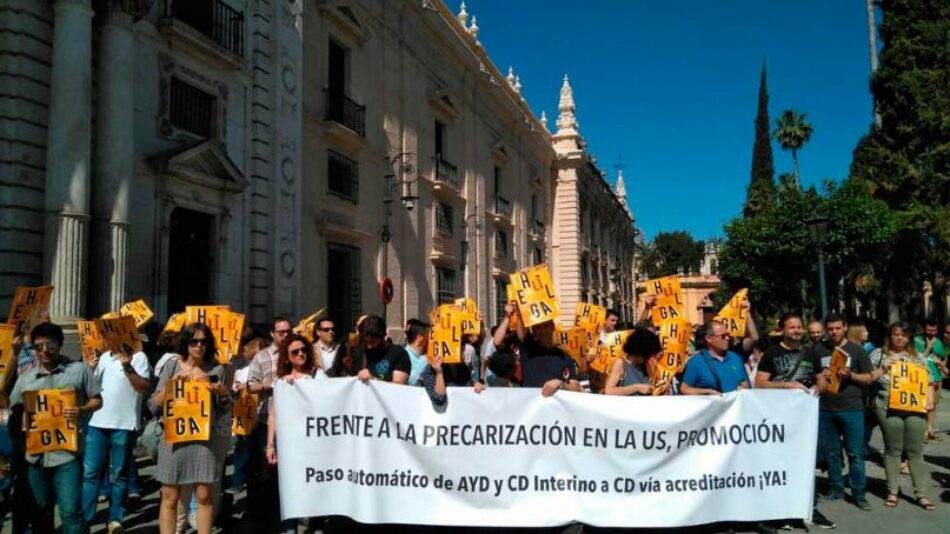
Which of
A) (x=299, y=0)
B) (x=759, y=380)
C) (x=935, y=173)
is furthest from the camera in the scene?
(x=935, y=173)

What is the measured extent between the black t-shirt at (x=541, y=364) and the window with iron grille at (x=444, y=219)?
54.6 feet

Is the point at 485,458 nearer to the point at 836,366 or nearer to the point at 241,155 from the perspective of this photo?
the point at 836,366

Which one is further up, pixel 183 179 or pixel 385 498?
pixel 183 179

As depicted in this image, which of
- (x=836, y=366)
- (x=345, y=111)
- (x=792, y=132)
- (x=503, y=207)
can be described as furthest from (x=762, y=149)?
(x=836, y=366)

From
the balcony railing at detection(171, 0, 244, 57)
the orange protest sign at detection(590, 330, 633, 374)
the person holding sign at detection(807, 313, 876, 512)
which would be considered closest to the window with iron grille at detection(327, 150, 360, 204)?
the balcony railing at detection(171, 0, 244, 57)

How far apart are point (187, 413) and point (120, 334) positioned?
1236 mm

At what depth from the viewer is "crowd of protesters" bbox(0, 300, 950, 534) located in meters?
5.02

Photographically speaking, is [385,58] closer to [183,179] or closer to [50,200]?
[183,179]

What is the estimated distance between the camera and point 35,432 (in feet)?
16.0

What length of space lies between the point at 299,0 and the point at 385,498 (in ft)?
39.6

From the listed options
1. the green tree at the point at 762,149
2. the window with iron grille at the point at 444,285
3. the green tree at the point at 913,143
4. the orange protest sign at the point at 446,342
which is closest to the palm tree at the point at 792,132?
the green tree at the point at 762,149

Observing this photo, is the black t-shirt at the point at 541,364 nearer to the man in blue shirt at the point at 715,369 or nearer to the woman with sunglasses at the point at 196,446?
the man in blue shirt at the point at 715,369

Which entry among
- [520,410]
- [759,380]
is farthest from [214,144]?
[759,380]

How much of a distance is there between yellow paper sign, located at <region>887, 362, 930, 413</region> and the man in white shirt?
21.8 feet
